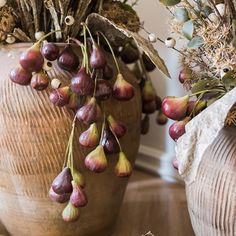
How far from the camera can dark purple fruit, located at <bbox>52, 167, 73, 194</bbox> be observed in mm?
650

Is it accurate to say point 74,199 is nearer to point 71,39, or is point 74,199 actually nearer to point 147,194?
point 71,39

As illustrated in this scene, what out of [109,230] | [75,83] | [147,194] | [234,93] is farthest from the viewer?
[147,194]

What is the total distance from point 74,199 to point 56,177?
0.05 m

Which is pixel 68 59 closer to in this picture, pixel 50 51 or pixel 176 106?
pixel 50 51

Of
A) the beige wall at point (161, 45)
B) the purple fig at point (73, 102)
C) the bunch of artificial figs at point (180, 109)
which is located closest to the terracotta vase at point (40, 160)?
the purple fig at point (73, 102)

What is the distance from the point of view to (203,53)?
1.98 ft

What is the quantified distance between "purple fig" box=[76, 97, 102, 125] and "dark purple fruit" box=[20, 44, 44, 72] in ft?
0.29

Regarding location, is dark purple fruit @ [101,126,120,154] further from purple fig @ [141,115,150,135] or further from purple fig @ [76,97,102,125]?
purple fig @ [141,115,150,135]

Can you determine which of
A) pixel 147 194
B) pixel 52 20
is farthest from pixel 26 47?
pixel 147 194

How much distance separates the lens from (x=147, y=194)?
3.21 feet

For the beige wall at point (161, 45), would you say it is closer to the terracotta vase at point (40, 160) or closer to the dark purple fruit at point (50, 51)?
the terracotta vase at point (40, 160)

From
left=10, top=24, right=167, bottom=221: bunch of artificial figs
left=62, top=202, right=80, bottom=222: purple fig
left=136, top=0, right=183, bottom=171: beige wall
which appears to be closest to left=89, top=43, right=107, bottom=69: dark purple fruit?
left=10, top=24, right=167, bottom=221: bunch of artificial figs

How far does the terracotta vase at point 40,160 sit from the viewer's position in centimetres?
67

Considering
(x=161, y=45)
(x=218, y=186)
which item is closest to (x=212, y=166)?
(x=218, y=186)
